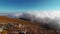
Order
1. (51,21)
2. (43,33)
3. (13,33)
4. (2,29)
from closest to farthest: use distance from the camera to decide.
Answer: (13,33)
(2,29)
(43,33)
(51,21)

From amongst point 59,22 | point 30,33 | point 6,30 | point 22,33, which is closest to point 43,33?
point 30,33

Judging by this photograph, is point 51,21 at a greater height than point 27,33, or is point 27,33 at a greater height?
point 51,21

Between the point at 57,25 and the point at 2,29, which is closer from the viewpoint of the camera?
the point at 2,29

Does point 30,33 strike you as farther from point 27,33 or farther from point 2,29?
point 2,29

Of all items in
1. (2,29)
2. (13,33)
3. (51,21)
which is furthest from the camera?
(51,21)

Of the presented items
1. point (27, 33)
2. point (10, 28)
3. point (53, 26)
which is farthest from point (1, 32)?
point (53, 26)

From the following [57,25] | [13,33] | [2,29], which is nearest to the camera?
[13,33]

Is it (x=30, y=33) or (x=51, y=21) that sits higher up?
(x=51, y=21)

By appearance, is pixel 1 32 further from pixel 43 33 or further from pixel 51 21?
pixel 51 21

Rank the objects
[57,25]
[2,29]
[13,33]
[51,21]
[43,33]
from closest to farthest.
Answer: [13,33], [2,29], [43,33], [57,25], [51,21]
